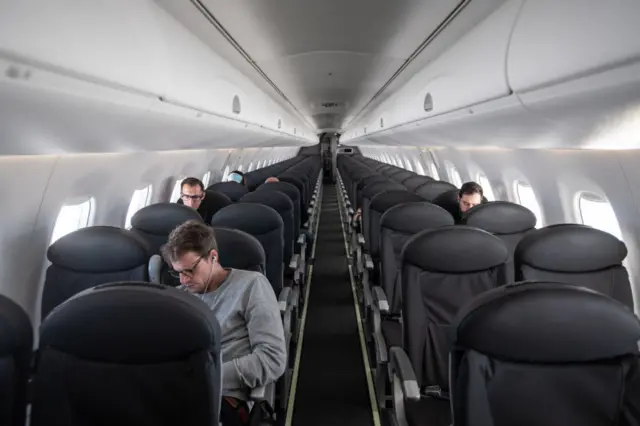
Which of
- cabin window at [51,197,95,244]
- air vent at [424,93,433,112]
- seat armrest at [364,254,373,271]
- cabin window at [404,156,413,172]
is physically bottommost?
cabin window at [404,156,413,172]

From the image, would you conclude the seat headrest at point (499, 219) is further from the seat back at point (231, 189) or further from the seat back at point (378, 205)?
the seat back at point (231, 189)

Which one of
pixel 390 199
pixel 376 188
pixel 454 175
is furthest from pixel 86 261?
pixel 454 175

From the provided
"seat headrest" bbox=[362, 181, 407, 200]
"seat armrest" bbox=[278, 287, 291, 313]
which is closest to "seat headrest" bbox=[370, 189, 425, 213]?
"seat headrest" bbox=[362, 181, 407, 200]

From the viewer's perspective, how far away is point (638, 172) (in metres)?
4.50

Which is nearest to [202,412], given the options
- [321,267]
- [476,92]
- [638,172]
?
[476,92]

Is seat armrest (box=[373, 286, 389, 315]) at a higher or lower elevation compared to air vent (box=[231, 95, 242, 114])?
lower

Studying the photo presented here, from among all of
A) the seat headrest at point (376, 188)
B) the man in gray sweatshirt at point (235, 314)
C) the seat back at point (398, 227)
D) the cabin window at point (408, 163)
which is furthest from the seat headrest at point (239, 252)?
the cabin window at point (408, 163)

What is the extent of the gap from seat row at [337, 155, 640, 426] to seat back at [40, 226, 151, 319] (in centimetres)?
206

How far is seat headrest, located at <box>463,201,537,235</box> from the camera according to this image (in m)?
5.42

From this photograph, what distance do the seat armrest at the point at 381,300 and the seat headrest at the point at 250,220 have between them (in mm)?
1221

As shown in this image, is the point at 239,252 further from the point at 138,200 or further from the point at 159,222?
the point at 138,200

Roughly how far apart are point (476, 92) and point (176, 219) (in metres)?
3.05

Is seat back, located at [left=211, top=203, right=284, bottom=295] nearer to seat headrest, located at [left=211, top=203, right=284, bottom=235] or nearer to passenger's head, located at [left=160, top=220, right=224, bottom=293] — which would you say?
seat headrest, located at [left=211, top=203, right=284, bottom=235]

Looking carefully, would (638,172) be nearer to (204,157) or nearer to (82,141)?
(82,141)
